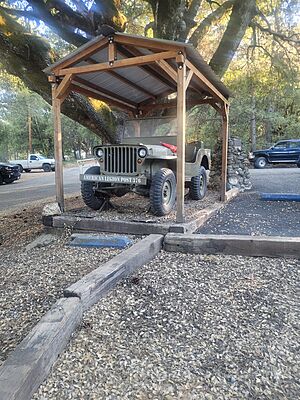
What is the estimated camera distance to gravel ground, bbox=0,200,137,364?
238 centimetres

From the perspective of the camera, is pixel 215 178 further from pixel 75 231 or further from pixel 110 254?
pixel 110 254

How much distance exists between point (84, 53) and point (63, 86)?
0.63 m

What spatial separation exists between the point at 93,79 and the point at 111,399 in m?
5.41

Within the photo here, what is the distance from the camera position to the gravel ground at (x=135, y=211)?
16.6ft

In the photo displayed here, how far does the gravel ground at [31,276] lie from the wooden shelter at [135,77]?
4.21 feet

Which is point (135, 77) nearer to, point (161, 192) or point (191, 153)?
point (191, 153)

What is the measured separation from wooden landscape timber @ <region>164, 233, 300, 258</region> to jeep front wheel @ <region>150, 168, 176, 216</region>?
0.98 metres

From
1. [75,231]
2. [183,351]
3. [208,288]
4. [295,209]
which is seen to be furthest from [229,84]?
[183,351]

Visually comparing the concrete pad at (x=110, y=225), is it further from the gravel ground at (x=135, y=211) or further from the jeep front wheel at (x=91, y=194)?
the jeep front wheel at (x=91, y=194)

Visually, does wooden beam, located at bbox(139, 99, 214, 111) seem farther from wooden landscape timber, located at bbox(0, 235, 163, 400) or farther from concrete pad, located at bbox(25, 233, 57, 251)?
wooden landscape timber, located at bbox(0, 235, 163, 400)

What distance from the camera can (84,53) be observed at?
4984 millimetres

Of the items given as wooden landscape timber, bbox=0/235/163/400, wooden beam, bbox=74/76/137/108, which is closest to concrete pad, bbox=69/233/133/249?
wooden landscape timber, bbox=0/235/163/400

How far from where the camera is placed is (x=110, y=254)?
3.87 metres

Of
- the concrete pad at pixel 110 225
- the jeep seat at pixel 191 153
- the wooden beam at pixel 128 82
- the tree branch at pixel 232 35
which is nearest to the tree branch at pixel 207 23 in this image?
the tree branch at pixel 232 35
